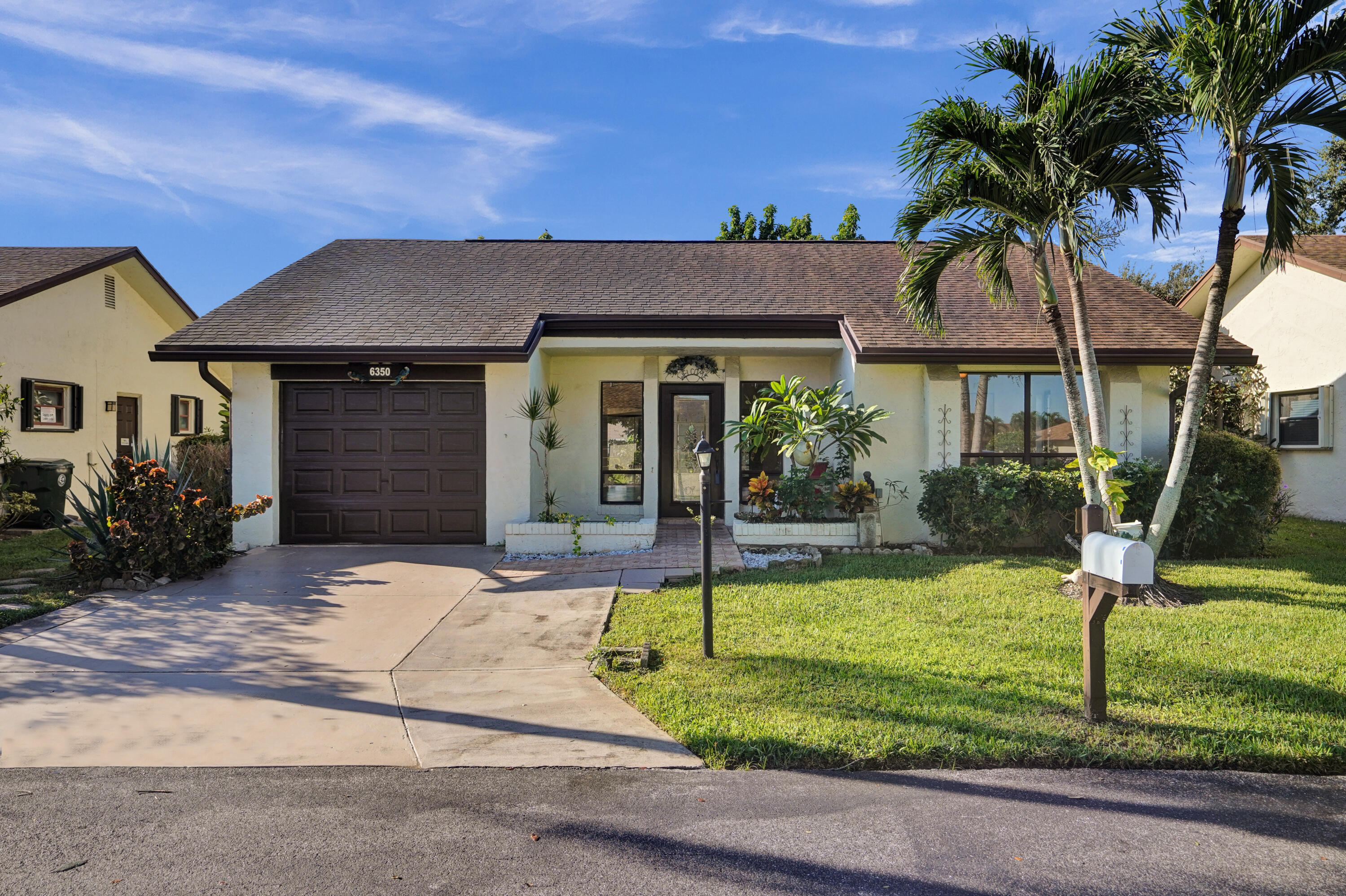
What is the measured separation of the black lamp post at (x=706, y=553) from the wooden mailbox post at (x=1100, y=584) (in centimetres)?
232

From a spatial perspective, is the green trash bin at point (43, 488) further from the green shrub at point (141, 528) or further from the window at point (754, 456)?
the window at point (754, 456)

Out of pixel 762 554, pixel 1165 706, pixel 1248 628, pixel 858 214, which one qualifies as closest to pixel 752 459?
pixel 762 554

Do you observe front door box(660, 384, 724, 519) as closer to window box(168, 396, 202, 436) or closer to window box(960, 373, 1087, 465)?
window box(960, 373, 1087, 465)

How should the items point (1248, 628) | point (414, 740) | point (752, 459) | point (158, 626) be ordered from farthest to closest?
1. point (752, 459)
2. point (158, 626)
3. point (1248, 628)
4. point (414, 740)

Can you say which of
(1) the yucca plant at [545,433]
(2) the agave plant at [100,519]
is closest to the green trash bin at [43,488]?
(2) the agave plant at [100,519]

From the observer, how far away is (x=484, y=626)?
639 cm

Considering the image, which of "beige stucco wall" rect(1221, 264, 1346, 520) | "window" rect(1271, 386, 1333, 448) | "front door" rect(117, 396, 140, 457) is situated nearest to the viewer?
"beige stucco wall" rect(1221, 264, 1346, 520)

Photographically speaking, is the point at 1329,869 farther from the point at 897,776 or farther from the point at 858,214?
the point at 858,214

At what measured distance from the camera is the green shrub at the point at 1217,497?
9070 millimetres

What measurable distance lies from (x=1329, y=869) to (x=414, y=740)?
13.3 feet

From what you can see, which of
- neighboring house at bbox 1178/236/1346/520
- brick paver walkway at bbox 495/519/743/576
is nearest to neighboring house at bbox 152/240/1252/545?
brick paver walkway at bbox 495/519/743/576

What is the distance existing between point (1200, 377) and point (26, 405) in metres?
17.4

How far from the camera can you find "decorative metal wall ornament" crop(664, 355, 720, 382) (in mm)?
12250

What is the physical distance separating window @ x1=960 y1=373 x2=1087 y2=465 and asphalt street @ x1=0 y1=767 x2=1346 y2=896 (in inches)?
284
